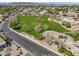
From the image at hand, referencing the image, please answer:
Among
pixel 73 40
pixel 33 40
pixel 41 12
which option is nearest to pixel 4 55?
pixel 33 40

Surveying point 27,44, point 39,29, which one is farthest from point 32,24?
point 27,44

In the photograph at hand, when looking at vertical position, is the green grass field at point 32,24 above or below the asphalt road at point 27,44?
above

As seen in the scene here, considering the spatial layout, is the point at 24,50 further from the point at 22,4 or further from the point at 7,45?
the point at 22,4

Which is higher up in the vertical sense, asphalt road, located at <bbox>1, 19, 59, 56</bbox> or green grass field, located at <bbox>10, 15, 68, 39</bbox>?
green grass field, located at <bbox>10, 15, 68, 39</bbox>

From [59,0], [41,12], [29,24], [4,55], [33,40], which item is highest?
[59,0]
